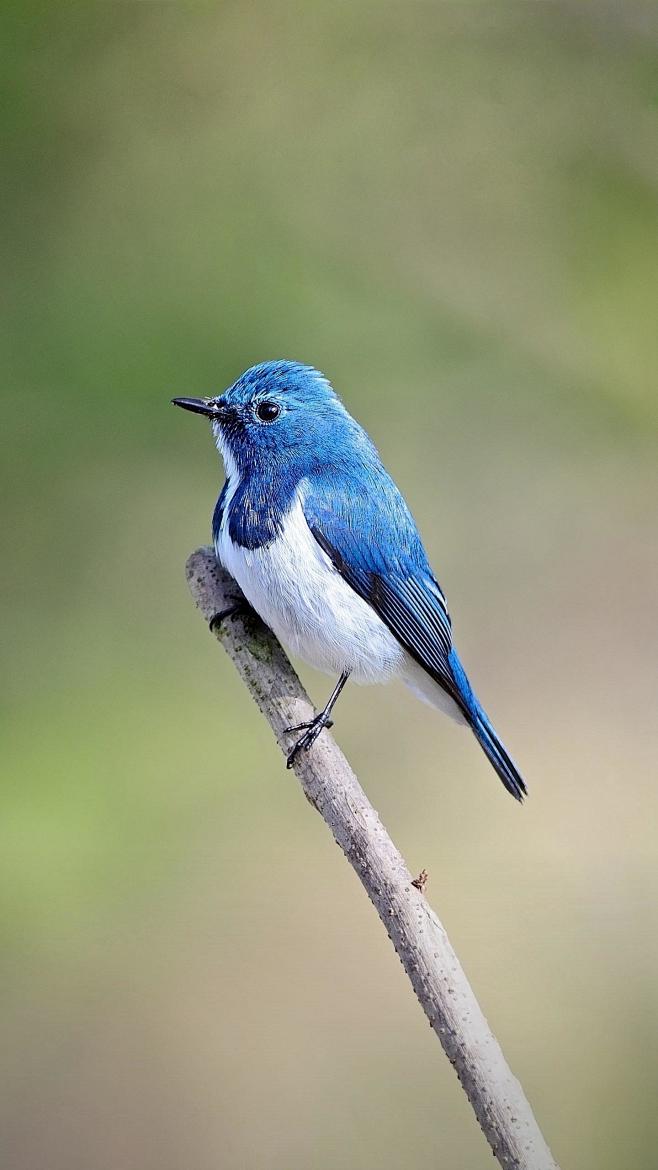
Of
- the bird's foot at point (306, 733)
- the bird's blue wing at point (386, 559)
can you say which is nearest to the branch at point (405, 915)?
the bird's foot at point (306, 733)

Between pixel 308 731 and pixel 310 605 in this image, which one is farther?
pixel 310 605

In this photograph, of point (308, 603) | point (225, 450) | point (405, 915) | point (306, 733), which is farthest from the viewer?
point (225, 450)

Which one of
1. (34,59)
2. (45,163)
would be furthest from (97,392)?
(34,59)

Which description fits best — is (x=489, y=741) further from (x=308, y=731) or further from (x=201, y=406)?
(x=201, y=406)

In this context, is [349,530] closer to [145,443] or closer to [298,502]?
[298,502]

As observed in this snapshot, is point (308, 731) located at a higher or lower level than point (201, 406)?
lower

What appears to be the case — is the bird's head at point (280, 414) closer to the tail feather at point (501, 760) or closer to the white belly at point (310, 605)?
the white belly at point (310, 605)

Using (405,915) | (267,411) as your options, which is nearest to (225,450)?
(267,411)

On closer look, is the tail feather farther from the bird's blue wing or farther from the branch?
the branch
